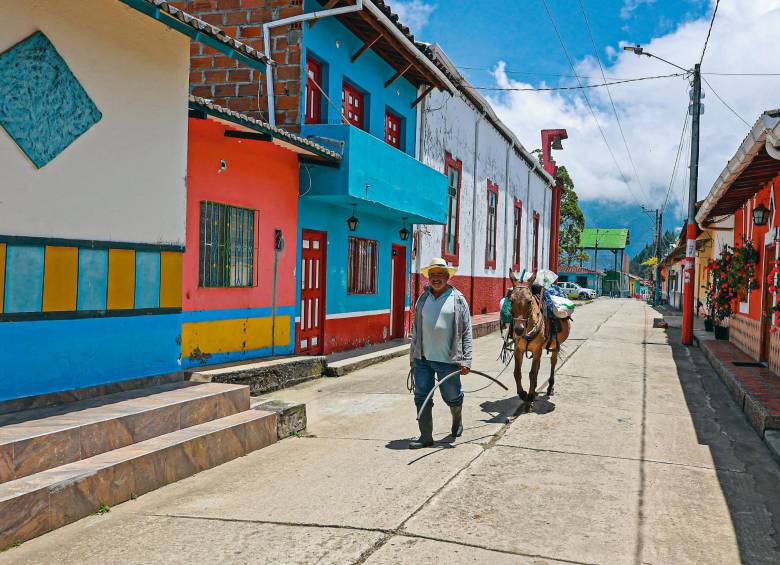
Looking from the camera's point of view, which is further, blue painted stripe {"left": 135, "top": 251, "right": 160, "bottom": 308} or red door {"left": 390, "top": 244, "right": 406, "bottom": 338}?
red door {"left": 390, "top": 244, "right": 406, "bottom": 338}

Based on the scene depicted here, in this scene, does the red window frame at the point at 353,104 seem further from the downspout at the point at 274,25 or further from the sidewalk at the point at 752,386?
the sidewalk at the point at 752,386

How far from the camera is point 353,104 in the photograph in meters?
14.3

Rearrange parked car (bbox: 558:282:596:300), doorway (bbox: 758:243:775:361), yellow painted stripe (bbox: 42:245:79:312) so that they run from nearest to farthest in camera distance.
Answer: yellow painted stripe (bbox: 42:245:79:312)
doorway (bbox: 758:243:775:361)
parked car (bbox: 558:282:596:300)

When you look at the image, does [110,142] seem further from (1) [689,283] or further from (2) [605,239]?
(2) [605,239]

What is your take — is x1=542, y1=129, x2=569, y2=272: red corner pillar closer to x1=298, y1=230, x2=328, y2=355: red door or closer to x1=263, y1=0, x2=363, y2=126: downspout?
x1=298, y1=230, x2=328, y2=355: red door

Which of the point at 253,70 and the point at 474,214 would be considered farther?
the point at 474,214

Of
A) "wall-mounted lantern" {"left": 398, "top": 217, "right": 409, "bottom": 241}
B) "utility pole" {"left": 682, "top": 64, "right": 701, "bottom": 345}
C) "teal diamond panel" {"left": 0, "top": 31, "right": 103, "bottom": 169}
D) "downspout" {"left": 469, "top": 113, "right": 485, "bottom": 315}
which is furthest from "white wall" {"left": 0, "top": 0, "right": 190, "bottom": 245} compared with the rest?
"downspout" {"left": 469, "top": 113, "right": 485, "bottom": 315}

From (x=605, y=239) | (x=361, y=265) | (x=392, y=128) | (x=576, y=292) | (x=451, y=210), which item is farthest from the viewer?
(x=605, y=239)

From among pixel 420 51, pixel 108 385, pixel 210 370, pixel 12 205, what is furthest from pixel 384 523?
pixel 420 51

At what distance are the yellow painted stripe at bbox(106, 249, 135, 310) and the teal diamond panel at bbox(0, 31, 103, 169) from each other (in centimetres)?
117

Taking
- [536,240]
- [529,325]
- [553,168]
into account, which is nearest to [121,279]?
[529,325]

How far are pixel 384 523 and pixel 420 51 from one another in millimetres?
12107

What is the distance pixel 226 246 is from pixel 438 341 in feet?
14.9

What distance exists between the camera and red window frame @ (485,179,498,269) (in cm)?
2584
